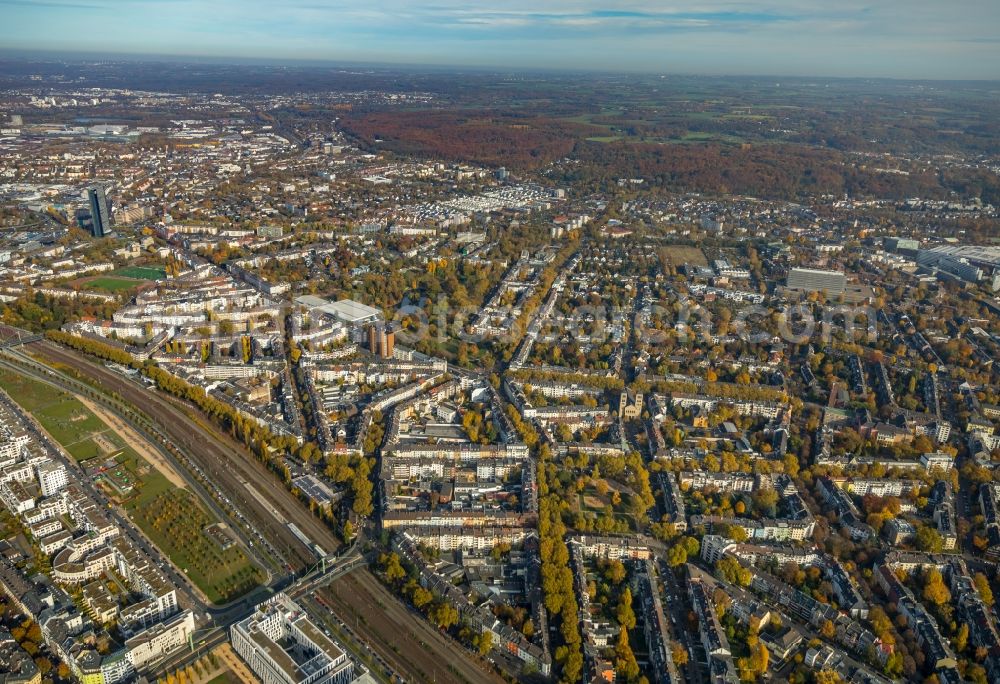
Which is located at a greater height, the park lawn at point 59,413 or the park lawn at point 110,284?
the park lawn at point 110,284

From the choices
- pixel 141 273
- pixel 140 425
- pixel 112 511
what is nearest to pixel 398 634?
pixel 112 511

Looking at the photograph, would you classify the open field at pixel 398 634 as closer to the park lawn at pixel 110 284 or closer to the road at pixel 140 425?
the road at pixel 140 425

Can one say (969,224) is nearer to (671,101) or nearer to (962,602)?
(962,602)

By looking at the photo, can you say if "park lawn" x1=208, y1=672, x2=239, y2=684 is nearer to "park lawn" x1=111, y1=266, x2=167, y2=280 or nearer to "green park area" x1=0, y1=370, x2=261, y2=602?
"green park area" x1=0, y1=370, x2=261, y2=602

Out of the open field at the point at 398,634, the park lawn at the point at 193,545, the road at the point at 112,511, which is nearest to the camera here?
the open field at the point at 398,634

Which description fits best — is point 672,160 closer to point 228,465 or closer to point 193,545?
point 228,465

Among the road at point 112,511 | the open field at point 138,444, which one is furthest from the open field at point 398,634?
the open field at point 138,444
